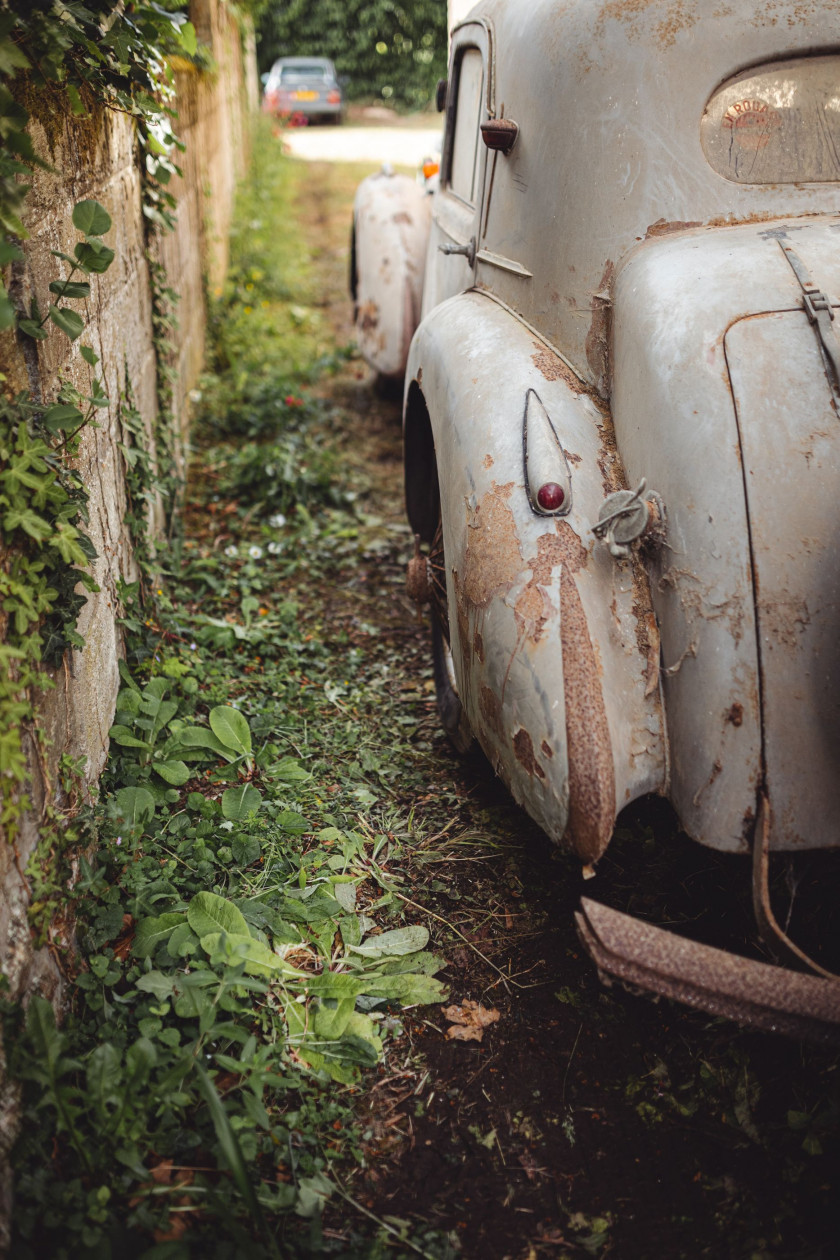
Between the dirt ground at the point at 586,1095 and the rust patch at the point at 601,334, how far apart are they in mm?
1228

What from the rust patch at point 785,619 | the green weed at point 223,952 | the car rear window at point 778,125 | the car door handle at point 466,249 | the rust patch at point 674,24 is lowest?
the green weed at point 223,952

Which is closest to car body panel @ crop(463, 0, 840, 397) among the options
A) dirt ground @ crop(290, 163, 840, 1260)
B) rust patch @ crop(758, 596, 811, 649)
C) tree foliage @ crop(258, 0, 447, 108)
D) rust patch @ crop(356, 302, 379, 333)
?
rust patch @ crop(758, 596, 811, 649)

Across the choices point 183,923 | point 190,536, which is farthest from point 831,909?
point 190,536

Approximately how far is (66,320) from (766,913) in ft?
5.99

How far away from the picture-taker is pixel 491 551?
208 cm

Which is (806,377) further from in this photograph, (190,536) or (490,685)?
(190,536)

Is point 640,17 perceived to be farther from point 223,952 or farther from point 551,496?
point 223,952

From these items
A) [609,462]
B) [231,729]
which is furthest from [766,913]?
[231,729]

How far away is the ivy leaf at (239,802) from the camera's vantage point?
2535mm

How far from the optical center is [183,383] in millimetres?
4855

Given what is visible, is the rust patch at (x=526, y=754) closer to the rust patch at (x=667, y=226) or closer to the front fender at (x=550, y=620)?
the front fender at (x=550, y=620)

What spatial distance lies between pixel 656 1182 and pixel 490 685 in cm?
104

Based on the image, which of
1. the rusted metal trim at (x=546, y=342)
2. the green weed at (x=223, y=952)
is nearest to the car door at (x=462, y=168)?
the rusted metal trim at (x=546, y=342)

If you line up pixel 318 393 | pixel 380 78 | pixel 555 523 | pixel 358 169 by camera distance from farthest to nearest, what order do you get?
1. pixel 380 78
2. pixel 358 169
3. pixel 318 393
4. pixel 555 523
